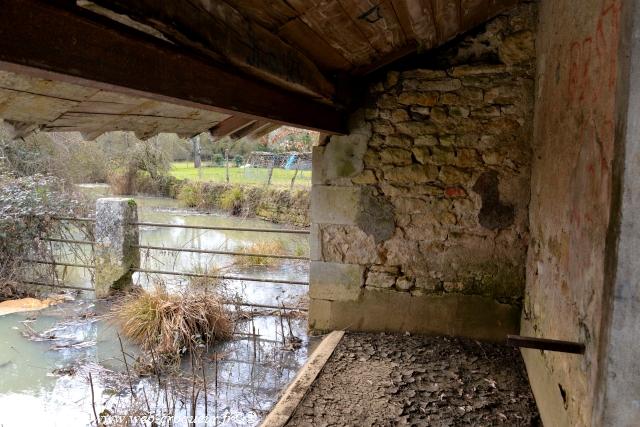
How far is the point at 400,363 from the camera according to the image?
9.24 ft

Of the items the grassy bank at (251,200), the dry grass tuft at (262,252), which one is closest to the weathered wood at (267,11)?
the dry grass tuft at (262,252)

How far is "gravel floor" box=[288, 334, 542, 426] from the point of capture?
7.27ft

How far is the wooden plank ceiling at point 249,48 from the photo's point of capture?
4.11 feet

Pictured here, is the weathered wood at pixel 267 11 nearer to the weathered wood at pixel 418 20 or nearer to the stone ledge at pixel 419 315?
the weathered wood at pixel 418 20

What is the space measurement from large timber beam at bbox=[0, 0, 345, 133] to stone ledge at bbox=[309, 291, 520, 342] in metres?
1.97

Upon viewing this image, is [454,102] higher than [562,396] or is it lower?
higher

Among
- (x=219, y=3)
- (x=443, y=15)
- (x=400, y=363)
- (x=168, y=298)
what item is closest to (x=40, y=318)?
(x=168, y=298)

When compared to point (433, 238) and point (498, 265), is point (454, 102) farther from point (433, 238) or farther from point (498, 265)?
point (498, 265)

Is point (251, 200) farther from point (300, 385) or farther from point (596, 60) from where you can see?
point (596, 60)

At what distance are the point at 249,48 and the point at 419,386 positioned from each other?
192 cm

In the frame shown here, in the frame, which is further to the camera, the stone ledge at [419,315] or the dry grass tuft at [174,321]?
the dry grass tuft at [174,321]

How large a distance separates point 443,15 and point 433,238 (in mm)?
1420

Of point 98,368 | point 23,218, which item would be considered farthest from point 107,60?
point 23,218

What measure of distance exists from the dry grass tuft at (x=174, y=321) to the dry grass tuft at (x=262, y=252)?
2466 mm
